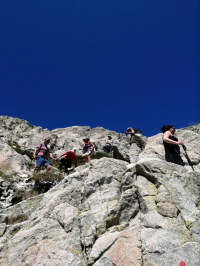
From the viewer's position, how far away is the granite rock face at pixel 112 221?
485 cm

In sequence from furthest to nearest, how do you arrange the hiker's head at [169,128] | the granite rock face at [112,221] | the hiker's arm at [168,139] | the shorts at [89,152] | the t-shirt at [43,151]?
the shorts at [89,152], the t-shirt at [43,151], the hiker's head at [169,128], the hiker's arm at [168,139], the granite rock face at [112,221]

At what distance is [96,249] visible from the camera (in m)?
5.37

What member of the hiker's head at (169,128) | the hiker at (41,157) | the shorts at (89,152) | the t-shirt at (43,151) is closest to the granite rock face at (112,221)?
the hiker's head at (169,128)

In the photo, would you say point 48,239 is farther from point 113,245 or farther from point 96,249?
point 113,245

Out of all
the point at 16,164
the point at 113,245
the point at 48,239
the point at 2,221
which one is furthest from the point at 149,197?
the point at 16,164

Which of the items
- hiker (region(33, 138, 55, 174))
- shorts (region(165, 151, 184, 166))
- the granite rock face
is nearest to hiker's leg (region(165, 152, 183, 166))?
shorts (region(165, 151, 184, 166))

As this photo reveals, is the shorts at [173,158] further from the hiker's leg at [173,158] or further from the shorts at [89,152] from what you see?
the shorts at [89,152]

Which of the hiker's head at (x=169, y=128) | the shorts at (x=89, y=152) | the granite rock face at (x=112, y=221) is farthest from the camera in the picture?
the shorts at (x=89, y=152)

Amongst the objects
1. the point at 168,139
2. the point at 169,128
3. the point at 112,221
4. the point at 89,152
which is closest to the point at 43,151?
the point at 89,152

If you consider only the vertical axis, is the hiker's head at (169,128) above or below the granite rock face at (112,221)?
above

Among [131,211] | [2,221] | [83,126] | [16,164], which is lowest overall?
[131,211]

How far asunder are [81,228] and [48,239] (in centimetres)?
106

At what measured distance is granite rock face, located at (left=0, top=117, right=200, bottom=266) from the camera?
4.85m

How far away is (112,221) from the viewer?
6160mm
